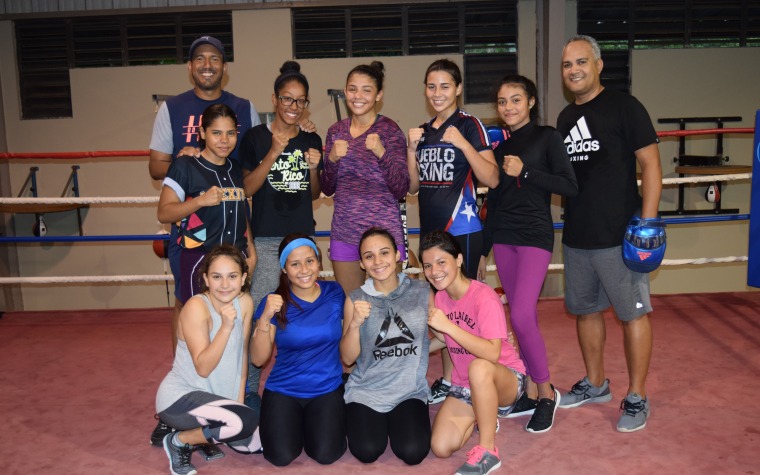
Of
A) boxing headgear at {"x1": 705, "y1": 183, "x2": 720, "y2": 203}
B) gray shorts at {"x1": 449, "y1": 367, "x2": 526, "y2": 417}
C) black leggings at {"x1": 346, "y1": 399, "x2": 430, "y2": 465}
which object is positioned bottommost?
black leggings at {"x1": 346, "y1": 399, "x2": 430, "y2": 465}

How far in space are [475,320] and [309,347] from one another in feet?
2.19

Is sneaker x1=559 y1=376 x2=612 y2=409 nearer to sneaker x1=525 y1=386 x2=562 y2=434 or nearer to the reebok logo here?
sneaker x1=525 y1=386 x2=562 y2=434

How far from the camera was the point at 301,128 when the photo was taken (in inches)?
108

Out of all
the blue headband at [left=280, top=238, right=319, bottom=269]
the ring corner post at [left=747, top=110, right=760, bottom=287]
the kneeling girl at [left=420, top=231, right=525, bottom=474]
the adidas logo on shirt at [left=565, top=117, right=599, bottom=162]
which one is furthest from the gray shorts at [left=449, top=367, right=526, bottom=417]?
the ring corner post at [left=747, top=110, right=760, bottom=287]

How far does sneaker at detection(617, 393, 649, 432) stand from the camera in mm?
2529

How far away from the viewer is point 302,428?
2.44 metres

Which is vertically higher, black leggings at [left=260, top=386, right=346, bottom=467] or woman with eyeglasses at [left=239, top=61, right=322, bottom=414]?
woman with eyeglasses at [left=239, top=61, right=322, bottom=414]

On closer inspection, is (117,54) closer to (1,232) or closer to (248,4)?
(248,4)

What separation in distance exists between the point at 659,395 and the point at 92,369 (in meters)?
2.87

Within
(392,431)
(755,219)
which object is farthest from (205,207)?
(755,219)

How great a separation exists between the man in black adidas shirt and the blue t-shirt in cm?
109

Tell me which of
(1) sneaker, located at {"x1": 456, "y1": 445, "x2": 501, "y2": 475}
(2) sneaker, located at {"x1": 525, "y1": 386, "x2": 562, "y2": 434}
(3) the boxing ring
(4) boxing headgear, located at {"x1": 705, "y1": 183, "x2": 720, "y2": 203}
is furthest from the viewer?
(4) boxing headgear, located at {"x1": 705, "y1": 183, "x2": 720, "y2": 203}

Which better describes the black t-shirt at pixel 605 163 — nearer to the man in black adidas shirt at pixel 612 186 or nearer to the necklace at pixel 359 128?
the man in black adidas shirt at pixel 612 186

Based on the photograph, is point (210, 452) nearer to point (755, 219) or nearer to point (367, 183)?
point (367, 183)
